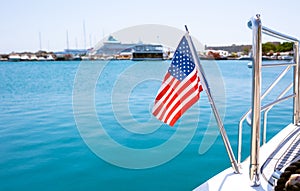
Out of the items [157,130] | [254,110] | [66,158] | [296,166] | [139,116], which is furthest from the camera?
[139,116]

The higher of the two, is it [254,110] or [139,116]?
[254,110]

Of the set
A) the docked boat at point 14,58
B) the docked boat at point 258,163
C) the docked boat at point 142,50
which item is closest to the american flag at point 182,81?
the docked boat at point 258,163

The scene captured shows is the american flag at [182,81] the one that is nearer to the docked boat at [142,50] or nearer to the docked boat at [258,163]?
the docked boat at [258,163]

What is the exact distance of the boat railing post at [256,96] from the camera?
1.24 m

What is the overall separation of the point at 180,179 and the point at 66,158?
149cm

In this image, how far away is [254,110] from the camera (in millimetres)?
1287

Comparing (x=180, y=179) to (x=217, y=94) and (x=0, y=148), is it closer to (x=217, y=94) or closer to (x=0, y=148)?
(x=0, y=148)

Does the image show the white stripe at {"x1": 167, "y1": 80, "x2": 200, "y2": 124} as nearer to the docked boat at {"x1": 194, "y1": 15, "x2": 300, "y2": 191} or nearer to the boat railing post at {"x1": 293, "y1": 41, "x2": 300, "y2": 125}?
the docked boat at {"x1": 194, "y1": 15, "x2": 300, "y2": 191}

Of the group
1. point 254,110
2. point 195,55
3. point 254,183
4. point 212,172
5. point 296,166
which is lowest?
point 212,172

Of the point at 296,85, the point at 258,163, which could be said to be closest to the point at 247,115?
the point at 258,163

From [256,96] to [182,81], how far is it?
13.6 inches

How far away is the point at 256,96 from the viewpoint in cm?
127

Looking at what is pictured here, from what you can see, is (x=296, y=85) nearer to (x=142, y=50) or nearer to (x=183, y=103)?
(x=183, y=103)

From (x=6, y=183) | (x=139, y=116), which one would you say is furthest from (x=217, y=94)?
(x=6, y=183)
